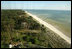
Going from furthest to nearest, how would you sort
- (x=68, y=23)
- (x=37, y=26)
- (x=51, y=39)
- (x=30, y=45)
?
(x=68, y=23), (x=37, y=26), (x=51, y=39), (x=30, y=45)

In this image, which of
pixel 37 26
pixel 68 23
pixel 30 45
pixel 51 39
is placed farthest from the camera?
pixel 68 23

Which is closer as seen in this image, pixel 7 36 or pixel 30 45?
pixel 30 45

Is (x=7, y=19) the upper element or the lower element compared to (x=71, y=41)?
upper

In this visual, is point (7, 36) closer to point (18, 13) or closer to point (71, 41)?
point (18, 13)

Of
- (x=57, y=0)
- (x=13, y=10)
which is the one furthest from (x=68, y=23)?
(x=13, y=10)

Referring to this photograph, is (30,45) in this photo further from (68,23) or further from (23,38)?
(68,23)

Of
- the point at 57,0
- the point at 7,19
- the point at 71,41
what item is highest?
the point at 57,0
